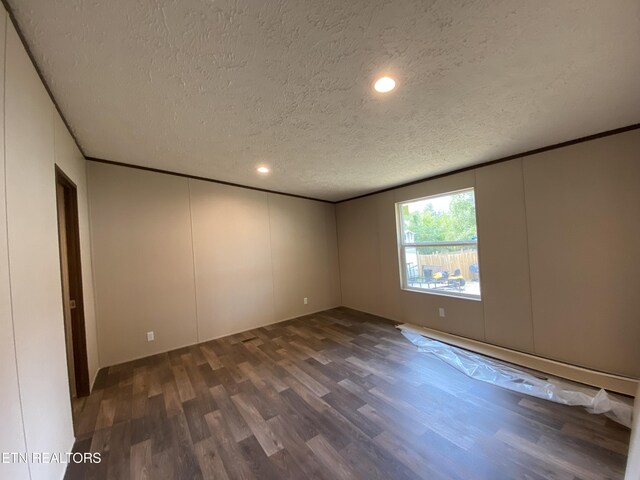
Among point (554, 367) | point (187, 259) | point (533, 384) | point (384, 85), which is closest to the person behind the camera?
point (384, 85)

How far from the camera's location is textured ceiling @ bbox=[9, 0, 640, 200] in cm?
109

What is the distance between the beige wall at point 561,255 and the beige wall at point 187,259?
2.62 meters

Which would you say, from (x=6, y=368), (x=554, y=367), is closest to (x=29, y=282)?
(x=6, y=368)

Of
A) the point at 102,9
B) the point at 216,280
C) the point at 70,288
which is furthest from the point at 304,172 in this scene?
the point at 70,288

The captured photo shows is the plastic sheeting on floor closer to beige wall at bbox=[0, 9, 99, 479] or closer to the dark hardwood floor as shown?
the dark hardwood floor

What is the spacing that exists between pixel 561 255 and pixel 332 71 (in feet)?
9.64

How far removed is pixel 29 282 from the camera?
121cm

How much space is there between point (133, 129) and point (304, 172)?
6.11 feet

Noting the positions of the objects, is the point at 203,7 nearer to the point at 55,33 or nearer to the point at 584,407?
the point at 55,33

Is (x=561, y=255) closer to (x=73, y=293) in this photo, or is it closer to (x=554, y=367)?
(x=554, y=367)

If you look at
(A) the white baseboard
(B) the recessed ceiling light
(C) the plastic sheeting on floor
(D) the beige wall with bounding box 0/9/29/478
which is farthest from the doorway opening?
(A) the white baseboard

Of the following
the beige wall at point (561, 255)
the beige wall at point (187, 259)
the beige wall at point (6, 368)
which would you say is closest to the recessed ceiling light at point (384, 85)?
the beige wall at point (6, 368)

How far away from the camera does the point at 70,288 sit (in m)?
2.31

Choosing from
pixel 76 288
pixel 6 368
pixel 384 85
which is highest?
pixel 384 85
